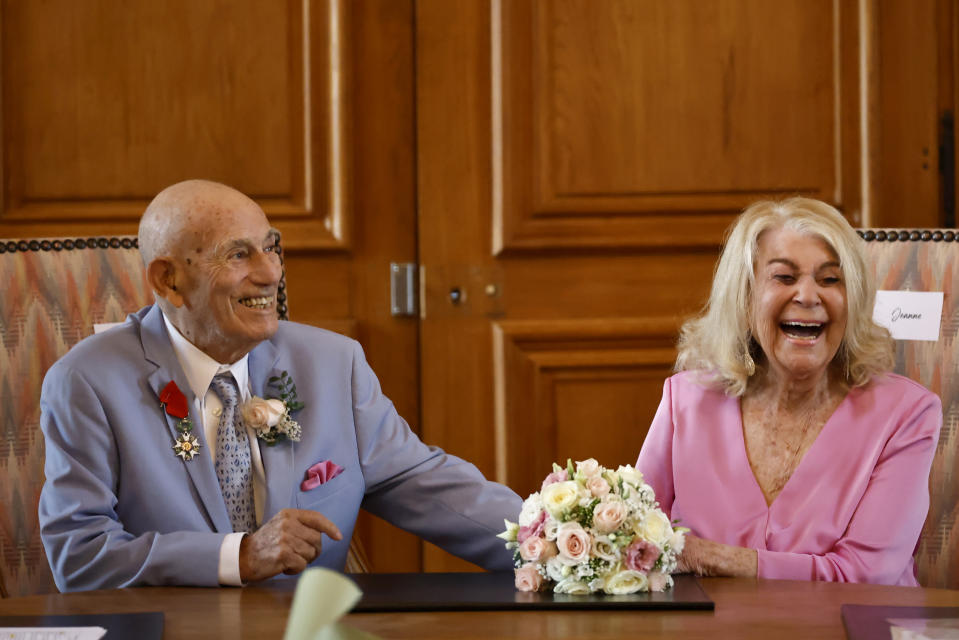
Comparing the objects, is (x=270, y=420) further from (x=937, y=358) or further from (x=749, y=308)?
(x=937, y=358)

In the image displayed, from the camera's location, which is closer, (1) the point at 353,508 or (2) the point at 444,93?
(1) the point at 353,508

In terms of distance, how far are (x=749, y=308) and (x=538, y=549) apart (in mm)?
887

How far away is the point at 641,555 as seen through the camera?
4.86 feet

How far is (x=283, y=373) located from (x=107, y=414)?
310 mm

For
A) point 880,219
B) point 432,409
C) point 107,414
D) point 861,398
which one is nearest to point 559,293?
point 432,409

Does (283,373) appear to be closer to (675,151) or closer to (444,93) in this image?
(444,93)

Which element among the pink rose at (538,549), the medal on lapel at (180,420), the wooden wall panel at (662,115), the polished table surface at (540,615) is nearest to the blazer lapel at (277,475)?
the medal on lapel at (180,420)

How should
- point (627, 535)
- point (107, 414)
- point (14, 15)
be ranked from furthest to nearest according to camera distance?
1. point (14, 15)
2. point (107, 414)
3. point (627, 535)

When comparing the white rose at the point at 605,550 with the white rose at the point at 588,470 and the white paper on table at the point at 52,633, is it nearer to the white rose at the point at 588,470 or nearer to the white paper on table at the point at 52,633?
the white rose at the point at 588,470

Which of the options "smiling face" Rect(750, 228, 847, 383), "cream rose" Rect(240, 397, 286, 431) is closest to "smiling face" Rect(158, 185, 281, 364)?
"cream rose" Rect(240, 397, 286, 431)

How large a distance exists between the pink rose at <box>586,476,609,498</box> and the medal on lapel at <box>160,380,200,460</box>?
2.42 feet

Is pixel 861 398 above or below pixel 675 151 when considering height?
below

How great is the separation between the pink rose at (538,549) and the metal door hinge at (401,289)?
1.63m

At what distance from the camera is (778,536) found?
1992 millimetres
